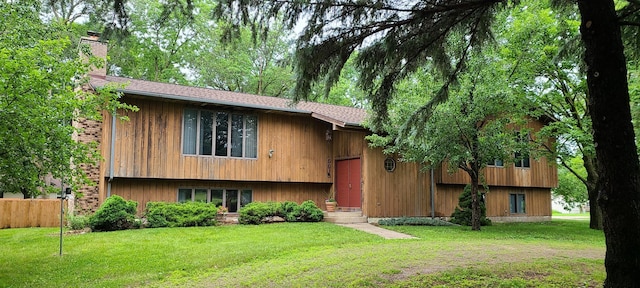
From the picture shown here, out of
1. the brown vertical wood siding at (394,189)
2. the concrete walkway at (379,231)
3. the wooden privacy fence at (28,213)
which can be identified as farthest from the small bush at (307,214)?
the wooden privacy fence at (28,213)

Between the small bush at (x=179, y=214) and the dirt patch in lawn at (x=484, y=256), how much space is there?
7305mm

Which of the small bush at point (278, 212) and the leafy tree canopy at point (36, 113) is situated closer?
the leafy tree canopy at point (36, 113)

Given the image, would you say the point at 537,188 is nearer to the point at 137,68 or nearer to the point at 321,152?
the point at 321,152

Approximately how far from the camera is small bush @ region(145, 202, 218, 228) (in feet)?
41.5

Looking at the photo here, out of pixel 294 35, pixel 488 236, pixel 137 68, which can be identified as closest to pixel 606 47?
pixel 294 35

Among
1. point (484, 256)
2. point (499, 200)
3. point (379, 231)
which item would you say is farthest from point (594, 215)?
point (484, 256)

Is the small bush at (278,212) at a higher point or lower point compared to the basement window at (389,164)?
lower

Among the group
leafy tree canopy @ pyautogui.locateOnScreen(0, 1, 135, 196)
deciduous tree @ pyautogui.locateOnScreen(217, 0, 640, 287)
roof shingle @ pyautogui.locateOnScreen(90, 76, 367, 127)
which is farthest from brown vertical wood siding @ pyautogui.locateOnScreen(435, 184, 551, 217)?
leafy tree canopy @ pyautogui.locateOnScreen(0, 1, 135, 196)

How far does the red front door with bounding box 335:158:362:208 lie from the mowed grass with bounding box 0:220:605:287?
4699mm

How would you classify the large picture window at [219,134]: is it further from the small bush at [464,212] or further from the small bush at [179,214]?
the small bush at [464,212]

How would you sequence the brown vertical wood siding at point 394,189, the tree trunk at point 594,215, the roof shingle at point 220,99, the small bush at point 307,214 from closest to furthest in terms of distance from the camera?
the roof shingle at point 220,99 < the small bush at point 307,214 < the brown vertical wood siding at point 394,189 < the tree trunk at point 594,215

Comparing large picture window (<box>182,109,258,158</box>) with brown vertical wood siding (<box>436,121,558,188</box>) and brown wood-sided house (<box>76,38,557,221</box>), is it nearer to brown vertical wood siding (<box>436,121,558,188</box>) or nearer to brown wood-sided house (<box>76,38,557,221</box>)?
brown wood-sided house (<box>76,38,557,221</box>)

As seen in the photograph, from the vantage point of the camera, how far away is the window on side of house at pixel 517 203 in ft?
65.4

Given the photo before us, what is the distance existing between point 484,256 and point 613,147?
356 centimetres
